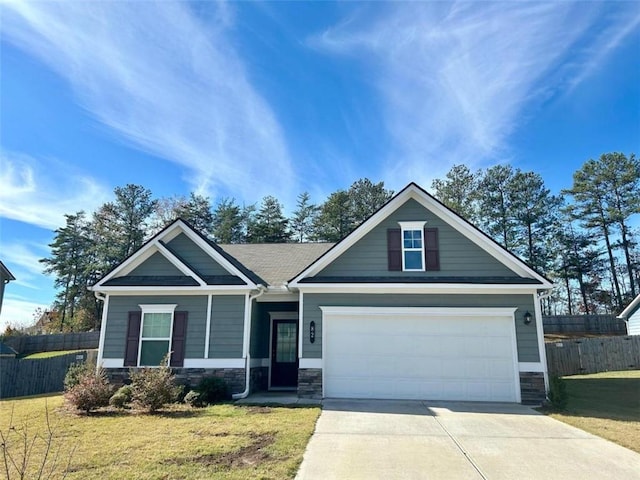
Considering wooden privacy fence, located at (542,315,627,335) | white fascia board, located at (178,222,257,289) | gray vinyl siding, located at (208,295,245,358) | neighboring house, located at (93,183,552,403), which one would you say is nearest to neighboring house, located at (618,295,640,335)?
wooden privacy fence, located at (542,315,627,335)

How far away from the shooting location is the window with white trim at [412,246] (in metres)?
12.3

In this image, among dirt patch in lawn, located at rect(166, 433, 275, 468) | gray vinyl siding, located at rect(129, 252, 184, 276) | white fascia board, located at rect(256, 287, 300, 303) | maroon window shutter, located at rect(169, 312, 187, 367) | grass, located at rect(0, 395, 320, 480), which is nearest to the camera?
grass, located at rect(0, 395, 320, 480)

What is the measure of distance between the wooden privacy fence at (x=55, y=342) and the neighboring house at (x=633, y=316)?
1362 inches

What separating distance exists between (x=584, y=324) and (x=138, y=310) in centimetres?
2997

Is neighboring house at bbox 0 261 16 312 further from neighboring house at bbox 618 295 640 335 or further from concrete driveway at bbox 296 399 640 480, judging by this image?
neighboring house at bbox 618 295 640 335

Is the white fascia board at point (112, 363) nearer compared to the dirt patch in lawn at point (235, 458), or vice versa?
the dirt patch in lawn at point (235, 458)

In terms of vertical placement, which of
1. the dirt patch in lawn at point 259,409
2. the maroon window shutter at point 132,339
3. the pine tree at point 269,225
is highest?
the pine tree at point 269,225

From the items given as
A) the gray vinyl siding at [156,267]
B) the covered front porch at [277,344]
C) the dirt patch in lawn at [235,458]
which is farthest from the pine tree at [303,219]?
the dirt patch in lawn at [235,458]

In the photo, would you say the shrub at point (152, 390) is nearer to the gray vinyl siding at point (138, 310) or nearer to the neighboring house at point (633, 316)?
the gray vinyl siding at point (138, 310)

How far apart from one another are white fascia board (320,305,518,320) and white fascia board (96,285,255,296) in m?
2.59

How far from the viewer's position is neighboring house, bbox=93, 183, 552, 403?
1131 centimetres

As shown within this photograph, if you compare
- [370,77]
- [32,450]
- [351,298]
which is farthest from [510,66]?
[32,450]

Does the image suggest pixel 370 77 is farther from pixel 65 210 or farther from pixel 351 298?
pixel 65 210

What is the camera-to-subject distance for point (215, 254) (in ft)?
41.8
